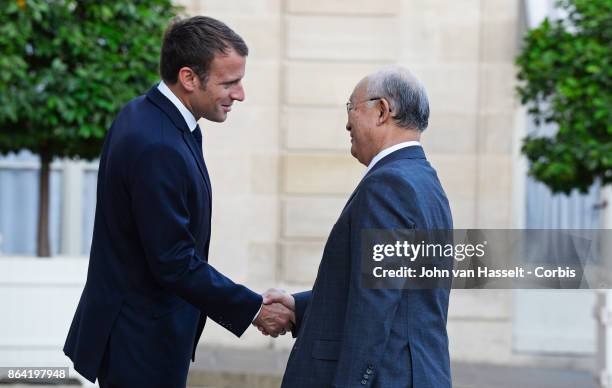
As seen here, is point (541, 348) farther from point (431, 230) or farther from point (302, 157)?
point (431, 230)

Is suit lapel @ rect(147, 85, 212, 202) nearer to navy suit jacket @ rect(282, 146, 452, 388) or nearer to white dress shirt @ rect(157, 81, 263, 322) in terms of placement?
white dress shirt @ rect(157, 81, 263, 322)

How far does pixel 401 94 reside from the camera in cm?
343

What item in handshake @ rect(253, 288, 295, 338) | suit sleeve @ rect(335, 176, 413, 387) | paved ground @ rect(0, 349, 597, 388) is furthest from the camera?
paved ground @ rect(0, 349, 597, 388)

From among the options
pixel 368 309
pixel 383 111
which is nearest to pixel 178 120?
pixel 383 111

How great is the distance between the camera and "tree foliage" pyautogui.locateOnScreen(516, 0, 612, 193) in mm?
7430

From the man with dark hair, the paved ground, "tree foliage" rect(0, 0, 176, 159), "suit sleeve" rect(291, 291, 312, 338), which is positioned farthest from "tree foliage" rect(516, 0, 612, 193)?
the man with dark hair

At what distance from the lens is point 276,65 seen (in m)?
9.27

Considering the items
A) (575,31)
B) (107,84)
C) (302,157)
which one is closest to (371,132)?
(107,84)

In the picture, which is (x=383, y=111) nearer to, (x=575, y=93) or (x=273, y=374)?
(x=575, y=93)

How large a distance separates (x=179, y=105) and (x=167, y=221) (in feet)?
1.38

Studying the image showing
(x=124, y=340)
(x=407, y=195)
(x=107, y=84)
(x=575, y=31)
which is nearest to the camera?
(x=407, y=195)

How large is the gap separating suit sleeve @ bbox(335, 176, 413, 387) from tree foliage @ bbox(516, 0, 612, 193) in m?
4.32

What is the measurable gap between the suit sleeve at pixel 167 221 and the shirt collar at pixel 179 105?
7.8 inches

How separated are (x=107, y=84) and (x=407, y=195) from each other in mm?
4285
